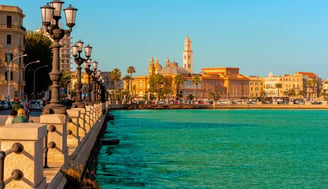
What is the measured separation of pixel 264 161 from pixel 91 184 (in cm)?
2068

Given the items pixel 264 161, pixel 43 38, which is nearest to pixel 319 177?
pixel 264 161

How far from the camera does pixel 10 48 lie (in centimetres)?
8094

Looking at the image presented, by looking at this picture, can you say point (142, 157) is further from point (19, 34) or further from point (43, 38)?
point (43, 38)

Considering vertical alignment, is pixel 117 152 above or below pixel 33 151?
below

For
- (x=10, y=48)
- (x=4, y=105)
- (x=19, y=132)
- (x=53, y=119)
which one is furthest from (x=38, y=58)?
(x=19, y=132)

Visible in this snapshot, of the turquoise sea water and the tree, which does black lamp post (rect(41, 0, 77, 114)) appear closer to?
the turquoise sea water

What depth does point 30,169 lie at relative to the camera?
8.39 meters

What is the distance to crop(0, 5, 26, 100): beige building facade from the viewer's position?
79250 mm

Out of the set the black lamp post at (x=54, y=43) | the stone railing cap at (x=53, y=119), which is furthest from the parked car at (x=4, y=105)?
the stone railing cap at (x=53, y=119)

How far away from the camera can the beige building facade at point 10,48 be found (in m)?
79.2

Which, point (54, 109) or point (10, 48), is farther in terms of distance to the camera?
point (10, 48)

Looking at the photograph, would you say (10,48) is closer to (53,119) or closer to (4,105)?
(4,105)

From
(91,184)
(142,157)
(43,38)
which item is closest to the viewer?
(91,184)

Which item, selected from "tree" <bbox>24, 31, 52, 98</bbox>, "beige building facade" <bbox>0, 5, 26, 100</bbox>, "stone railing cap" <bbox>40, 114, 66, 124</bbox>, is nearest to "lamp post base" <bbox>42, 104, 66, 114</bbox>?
"stone railing cap" <bbox>40, 114, 66, 124</bbox>
